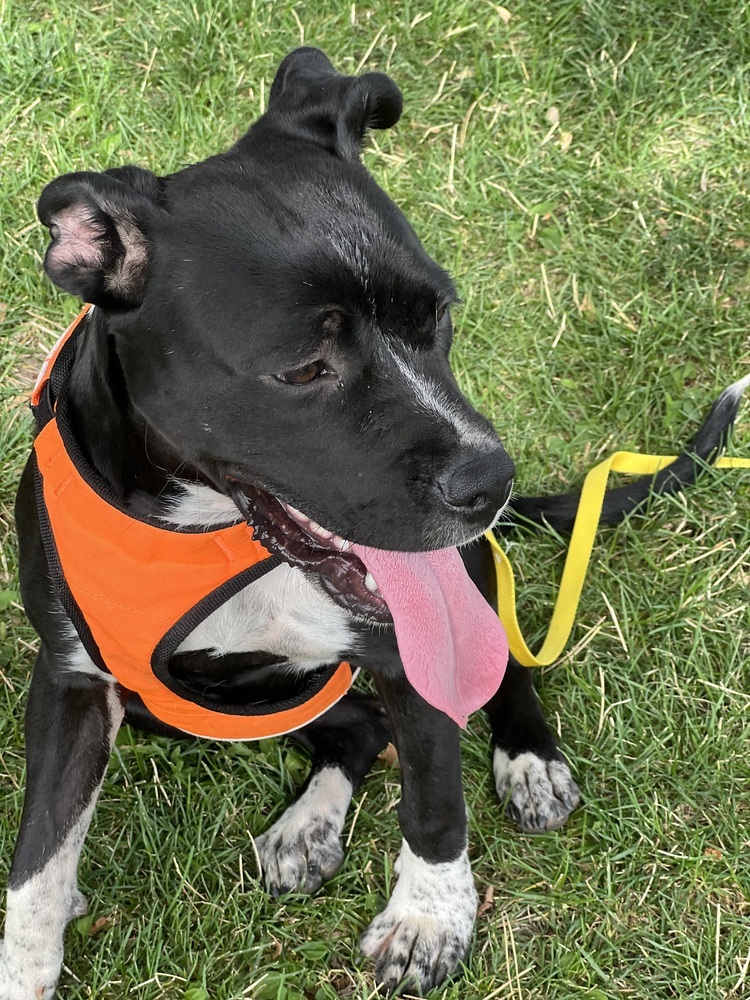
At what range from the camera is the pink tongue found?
271 cm

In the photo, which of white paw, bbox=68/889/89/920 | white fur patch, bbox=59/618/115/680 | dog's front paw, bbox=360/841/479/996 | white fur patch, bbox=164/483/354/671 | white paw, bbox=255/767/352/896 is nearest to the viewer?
white fur patch, bbox=164/483/354/671

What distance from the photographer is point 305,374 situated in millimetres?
2412

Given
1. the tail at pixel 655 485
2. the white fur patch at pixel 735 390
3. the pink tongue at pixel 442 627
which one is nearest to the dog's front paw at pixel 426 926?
the pink tongue at pixel 442 627

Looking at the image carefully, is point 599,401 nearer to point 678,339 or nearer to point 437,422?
point 678,339

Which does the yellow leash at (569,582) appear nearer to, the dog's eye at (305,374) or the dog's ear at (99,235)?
the dog's eye at (305,374)

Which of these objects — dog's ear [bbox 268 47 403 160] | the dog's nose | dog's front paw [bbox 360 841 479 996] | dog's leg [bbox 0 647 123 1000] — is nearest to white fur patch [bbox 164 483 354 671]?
dog's leg [bbox 0 647 123 1000]

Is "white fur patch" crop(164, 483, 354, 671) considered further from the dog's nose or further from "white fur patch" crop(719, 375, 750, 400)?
"white fur patch" crop(719, 375, 750, 400)

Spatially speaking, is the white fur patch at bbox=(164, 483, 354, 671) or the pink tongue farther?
the white fur patch at bbox=(164, 483, 354, 671)

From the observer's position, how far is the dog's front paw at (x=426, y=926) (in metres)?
3.16

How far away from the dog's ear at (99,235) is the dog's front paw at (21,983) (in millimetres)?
1897

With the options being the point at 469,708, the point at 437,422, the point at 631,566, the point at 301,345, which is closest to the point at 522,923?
the point at 469,708

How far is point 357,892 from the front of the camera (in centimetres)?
347

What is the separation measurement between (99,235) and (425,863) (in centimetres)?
196

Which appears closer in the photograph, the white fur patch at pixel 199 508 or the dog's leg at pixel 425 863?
the white fur patch at pixel 199 508
